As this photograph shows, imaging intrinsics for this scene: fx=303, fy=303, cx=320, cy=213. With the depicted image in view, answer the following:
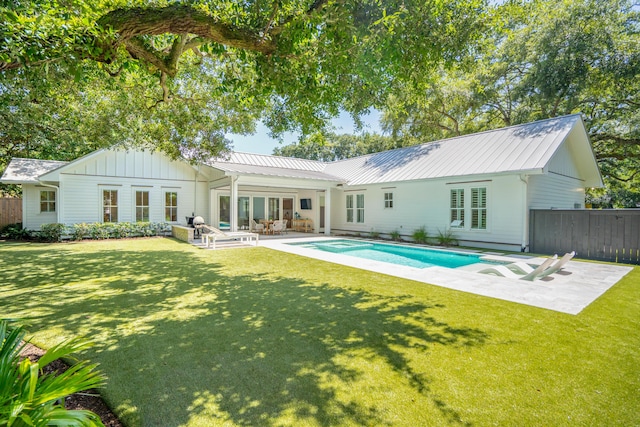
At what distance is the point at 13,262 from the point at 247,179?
25.7 ft

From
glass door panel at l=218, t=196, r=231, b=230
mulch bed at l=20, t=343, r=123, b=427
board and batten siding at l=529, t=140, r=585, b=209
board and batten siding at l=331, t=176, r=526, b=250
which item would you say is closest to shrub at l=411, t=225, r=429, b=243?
board and batten siding at l=331, t=176, r=526, b=250

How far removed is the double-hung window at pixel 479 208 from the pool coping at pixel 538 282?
3.03 metres

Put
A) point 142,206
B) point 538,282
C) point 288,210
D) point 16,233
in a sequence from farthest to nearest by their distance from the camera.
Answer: point 288,210 → point 142,206 → point 16,233 → point 538,282

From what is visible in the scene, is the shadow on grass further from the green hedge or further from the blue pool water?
the green hedge

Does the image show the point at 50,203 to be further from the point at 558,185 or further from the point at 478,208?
the point at 558,185

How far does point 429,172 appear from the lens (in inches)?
512

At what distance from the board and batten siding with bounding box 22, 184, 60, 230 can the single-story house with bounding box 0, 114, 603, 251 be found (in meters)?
0.04

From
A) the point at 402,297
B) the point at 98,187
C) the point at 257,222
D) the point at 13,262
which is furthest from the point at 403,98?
the point at 98,187

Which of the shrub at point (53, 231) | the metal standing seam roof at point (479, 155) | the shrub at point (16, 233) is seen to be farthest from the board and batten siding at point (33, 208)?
the metal standing seam roof at point (479, 155)

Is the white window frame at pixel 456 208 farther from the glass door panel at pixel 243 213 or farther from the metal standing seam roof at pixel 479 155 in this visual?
the glass door panel at pixel 243 213

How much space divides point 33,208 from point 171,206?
581 cm

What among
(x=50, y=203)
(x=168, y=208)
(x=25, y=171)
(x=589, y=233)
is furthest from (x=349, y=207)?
(x=25, y=171)

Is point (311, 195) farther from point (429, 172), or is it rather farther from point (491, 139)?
point (491, 139)

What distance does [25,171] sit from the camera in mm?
14172
